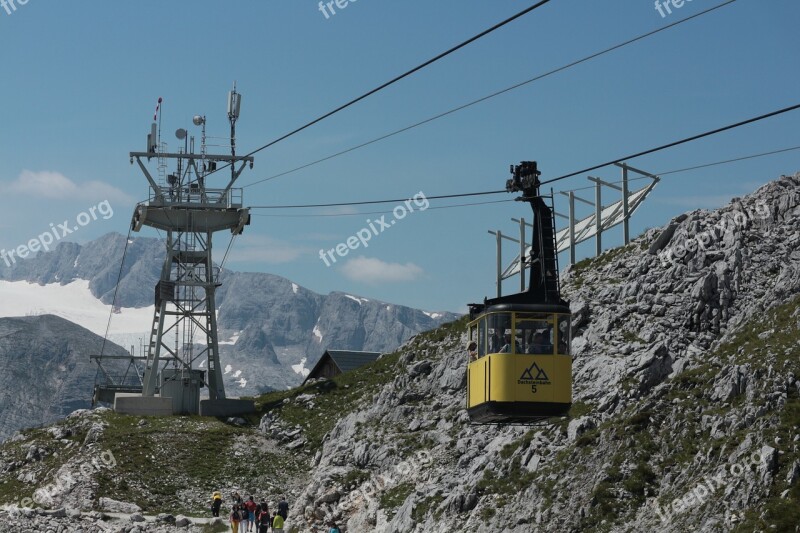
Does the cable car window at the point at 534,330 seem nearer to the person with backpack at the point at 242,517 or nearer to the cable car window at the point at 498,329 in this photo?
the cable car window at the point at 498,329

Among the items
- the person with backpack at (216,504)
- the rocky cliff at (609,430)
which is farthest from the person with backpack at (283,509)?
the person with backpack at (216,504)

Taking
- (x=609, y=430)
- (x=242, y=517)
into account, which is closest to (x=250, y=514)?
(x=242, y=517)

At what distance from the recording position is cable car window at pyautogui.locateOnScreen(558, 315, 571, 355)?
4041cm

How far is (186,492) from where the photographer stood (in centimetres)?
7206

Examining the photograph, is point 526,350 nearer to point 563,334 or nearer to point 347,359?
point 563,334

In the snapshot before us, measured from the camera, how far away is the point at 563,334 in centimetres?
4056

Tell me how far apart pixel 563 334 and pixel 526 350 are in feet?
4.47

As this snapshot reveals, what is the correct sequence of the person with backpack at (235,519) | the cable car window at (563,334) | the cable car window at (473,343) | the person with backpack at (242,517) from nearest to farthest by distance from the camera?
the cable car window at (563,334) → the cable car window at (473,343) → the person with backpack at (235,519) → the person with backpack at (242,517)

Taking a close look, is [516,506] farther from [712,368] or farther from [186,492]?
[186,492]

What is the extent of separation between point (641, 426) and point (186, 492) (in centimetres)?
3040

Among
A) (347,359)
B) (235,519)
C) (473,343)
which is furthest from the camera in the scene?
(347,359)

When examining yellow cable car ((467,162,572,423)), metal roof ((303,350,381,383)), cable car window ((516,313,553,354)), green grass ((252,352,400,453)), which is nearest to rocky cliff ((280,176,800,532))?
green grass ((252,352,400,453))

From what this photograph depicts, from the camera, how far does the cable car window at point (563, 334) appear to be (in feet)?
133

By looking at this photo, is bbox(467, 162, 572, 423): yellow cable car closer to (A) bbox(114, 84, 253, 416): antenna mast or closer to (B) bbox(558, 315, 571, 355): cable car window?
(B) bbox(558, 315, 571, 355): cable car window
